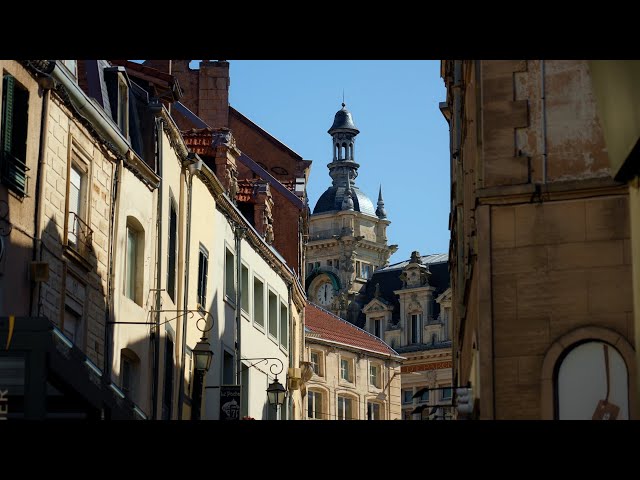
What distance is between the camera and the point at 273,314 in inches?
1683

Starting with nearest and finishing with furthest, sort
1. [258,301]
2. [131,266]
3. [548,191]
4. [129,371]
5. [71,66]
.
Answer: [548,191], [71,66], [129,371], [131,266], [258,301]

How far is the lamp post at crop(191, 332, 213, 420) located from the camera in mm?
28812

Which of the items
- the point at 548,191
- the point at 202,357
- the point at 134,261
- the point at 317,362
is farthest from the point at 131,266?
the point at 317,362

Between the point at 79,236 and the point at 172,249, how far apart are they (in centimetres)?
A: 669

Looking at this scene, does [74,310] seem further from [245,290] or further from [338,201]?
[338,201]

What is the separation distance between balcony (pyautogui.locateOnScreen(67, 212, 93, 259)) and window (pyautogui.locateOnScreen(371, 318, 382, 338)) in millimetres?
90998

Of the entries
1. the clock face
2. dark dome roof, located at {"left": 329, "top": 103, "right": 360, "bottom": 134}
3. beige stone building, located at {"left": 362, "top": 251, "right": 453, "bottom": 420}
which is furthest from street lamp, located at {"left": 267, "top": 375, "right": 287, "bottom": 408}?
dark dome roof, located at {"left": 329, "top": 103, "right": 360, "bottom": 134}

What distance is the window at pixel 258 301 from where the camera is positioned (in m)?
40.0

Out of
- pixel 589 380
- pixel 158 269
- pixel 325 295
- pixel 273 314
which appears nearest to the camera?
pixel 589 380

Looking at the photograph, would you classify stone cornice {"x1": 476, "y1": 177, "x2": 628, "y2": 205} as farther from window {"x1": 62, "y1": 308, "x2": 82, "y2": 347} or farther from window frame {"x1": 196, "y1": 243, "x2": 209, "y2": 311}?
window frame {"x1": 196, "y1": 243, "x2": 209, "y2": 311}

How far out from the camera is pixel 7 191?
21438 millimetres

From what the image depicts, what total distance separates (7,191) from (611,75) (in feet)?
33.4

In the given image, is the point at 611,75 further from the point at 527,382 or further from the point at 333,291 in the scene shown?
the point at 333,291

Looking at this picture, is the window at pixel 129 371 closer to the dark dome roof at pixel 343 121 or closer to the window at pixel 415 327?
the window at pixel 415 327
